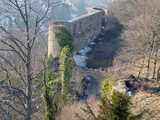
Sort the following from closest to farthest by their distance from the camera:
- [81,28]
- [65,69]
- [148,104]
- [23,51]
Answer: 1. [23,51]
2. [148,104]
3. [65,69]
4. [81,28]

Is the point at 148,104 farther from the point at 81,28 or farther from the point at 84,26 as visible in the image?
the point at 84,26

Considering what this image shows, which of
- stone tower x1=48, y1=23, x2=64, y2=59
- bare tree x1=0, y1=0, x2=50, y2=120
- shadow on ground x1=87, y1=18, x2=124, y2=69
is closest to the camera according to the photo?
bare tree x1=0, y1=0, x2=50, y2=120

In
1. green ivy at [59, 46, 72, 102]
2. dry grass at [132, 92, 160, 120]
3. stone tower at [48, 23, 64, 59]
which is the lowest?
dry grass at [132, 92, 160, 120]

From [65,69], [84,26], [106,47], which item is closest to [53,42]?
[65,69]

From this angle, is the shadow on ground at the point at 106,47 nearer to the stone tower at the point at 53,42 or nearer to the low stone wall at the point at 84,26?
the low stone wall at the point at 84,26

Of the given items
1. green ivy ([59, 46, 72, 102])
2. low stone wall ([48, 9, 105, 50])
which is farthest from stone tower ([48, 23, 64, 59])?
green ivy ([59, 46, 72, 102])

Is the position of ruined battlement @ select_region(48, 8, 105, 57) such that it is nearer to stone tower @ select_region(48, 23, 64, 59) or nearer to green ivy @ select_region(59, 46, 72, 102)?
stone tower @ select_region(48, 23, 64, 59)

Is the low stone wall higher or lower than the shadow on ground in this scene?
higher

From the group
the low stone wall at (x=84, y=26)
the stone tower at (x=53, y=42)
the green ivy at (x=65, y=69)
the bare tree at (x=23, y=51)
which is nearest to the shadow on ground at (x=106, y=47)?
the low stone wall at (x=84, y=26)

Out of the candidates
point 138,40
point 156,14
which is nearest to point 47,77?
point 138,40
